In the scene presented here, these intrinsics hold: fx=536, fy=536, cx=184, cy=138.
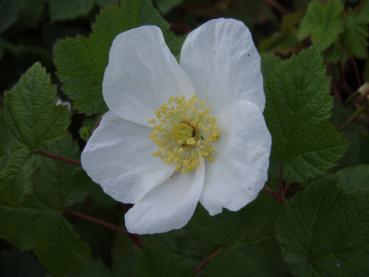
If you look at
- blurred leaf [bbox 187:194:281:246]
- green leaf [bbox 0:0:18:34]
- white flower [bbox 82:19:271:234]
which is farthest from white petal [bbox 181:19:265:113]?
green leaf [bbox 0:0:18:34]

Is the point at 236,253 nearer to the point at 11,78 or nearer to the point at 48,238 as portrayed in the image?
the point at 48,238

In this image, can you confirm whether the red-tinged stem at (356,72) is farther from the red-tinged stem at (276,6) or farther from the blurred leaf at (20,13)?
the blurred leaf at (20,13)

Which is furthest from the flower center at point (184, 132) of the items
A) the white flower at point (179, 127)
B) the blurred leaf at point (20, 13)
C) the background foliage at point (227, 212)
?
the blurred leaf at point (20, 13)

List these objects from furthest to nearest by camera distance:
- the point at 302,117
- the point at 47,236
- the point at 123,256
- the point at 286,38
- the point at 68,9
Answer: the point at 68,9 < the point at 286,38 < the point at 123,256 < the point at 47,236 < the point at 302,117

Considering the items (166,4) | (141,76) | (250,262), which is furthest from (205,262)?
(166,4)

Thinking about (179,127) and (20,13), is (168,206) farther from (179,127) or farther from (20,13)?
(20,13)

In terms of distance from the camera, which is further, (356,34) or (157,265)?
(356,34)

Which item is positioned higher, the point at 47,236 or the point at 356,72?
the point at 356,72

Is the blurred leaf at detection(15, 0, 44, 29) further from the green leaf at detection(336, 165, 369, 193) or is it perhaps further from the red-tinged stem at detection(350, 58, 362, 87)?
the green leaf at detection(336, 165, 369, 193)
